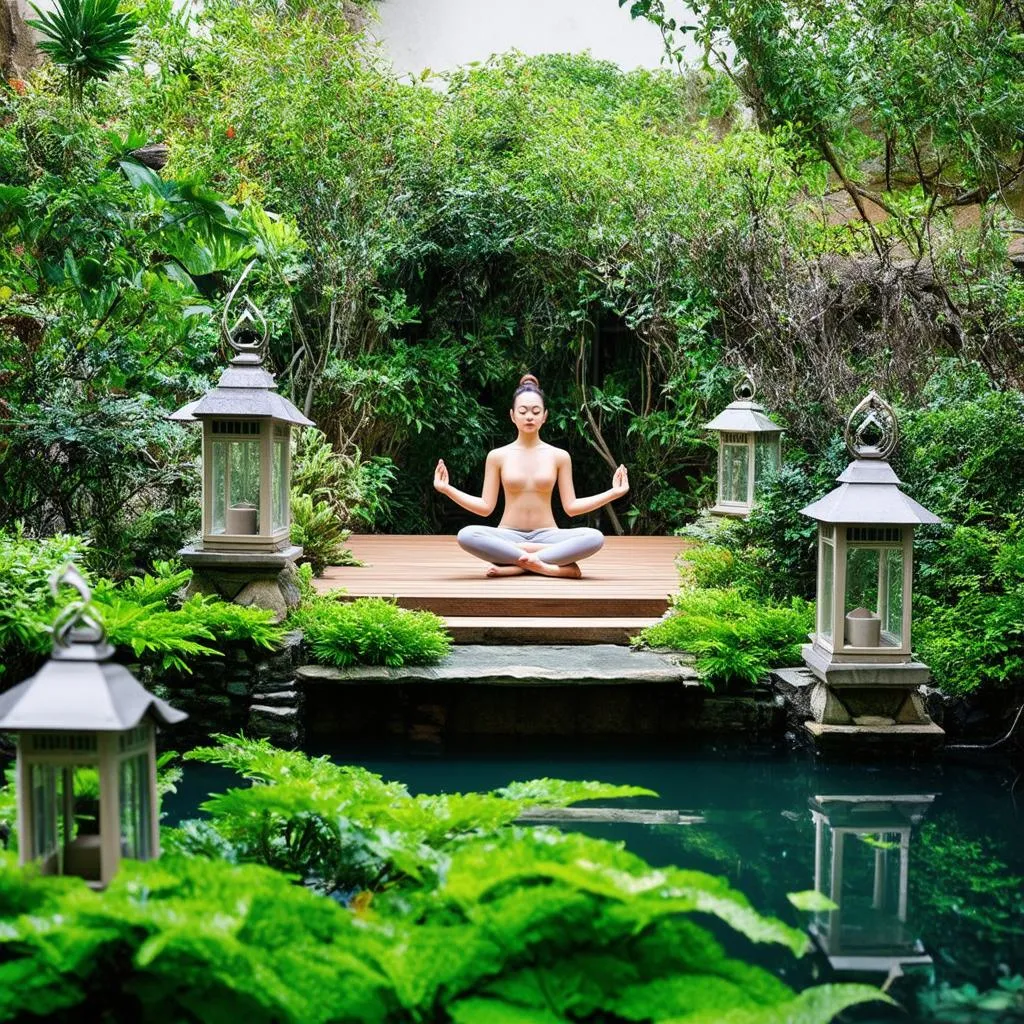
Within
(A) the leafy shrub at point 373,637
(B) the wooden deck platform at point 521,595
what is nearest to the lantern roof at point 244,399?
(A) the leafy shrub at point 373,637

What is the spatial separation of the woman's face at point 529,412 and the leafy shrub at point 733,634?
2.07 metres

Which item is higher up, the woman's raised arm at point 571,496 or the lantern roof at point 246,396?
the lantern roof at point 246,396

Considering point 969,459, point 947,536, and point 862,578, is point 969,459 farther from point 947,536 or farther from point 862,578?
point 862,578

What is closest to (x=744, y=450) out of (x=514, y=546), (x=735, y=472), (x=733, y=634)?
(x=735, y=472)

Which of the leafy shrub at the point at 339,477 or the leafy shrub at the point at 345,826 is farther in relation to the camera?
the leafy shrub at the point at 339,477

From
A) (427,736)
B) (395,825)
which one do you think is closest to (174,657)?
(427,736)

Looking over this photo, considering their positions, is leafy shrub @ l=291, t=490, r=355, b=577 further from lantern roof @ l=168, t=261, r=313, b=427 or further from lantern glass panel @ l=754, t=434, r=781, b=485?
lantern glass panel @ l=754, t=434, r=781, b=485

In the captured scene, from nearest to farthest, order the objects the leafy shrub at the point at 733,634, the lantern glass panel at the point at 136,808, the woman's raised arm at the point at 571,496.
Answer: the lantern glass panel at the point at 136,808, the leafy shrub at the point at 733,634, the woman's raised arm at the point at 571,496

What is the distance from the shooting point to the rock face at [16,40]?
44.7 feet

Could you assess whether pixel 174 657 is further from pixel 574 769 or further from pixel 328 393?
pixel 328 393

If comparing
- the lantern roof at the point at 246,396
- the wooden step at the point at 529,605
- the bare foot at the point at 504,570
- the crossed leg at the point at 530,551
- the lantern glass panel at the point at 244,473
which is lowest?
the wooden step at the point at 529,605

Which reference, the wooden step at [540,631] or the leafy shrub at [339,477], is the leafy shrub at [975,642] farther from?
the leafy shrub at [339,477]

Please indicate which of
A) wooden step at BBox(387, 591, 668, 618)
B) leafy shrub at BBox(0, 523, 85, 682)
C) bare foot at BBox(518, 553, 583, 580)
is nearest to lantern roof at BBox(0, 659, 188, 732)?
leafy shrub at BBox(0, 523, 85, 682)

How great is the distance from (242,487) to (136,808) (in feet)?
12.4
